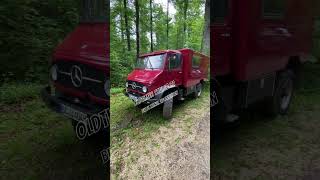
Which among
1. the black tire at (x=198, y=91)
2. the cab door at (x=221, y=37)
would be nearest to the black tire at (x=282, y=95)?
the cab door at (x=221, y=37)

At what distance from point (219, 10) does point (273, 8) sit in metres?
0.87

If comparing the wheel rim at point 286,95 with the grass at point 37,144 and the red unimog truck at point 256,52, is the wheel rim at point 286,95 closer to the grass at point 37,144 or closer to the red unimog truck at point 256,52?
the red unimog truck at point 256,52

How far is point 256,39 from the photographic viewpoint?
3.98m

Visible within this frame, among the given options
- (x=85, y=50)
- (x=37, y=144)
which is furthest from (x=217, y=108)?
(x=37, y=144)

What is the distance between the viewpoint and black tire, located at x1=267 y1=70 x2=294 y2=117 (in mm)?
4523

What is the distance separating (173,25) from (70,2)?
2.74 feet

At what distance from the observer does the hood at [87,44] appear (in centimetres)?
291

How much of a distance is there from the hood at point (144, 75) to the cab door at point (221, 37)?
0.67 meters

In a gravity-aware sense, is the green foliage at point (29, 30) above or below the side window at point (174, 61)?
above

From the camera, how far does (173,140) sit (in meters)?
3.03

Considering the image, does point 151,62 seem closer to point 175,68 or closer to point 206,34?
point 175,68

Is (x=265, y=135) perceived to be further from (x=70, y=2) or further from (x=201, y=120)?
(x=70, y=2)

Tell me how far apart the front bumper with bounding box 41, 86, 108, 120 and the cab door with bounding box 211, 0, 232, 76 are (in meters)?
1.08

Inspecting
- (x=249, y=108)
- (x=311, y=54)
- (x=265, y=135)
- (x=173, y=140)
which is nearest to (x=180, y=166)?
(x=173, y=140)
